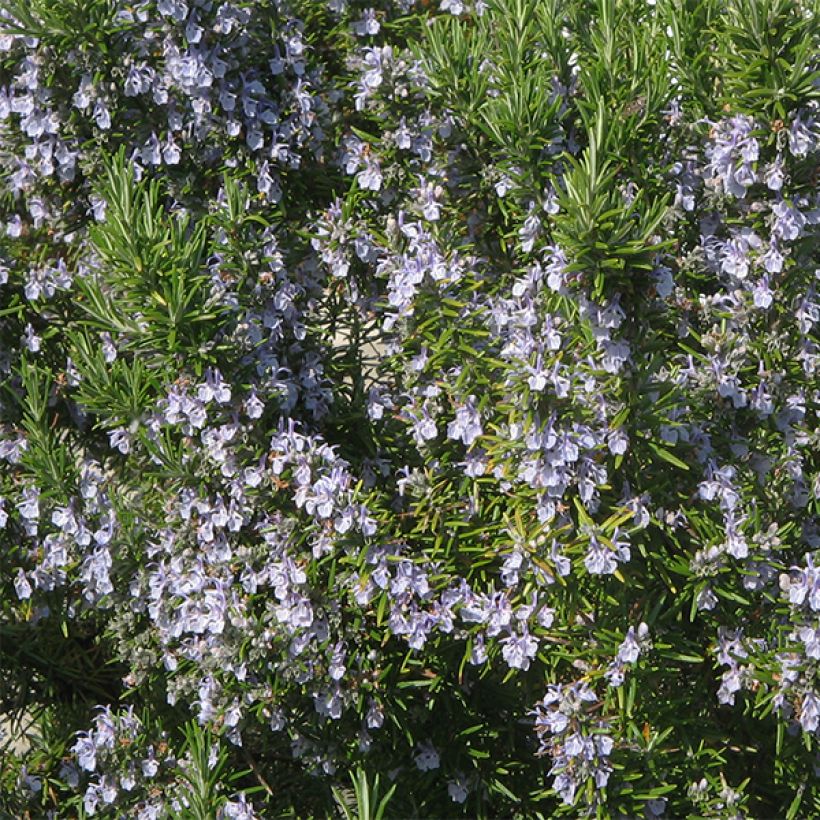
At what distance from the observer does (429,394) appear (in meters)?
2.68

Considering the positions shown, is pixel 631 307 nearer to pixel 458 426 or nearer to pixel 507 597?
pixel 458 426

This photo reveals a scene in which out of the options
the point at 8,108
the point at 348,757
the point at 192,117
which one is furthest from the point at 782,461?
the point at 8,108

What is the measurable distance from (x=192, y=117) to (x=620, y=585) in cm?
152

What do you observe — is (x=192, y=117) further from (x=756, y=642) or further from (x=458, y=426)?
(x=756, y=642)

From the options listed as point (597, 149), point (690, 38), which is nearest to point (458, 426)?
point (597, 149)

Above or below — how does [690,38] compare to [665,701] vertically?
above

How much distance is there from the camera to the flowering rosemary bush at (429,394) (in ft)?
8.07

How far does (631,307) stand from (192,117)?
3.95ft

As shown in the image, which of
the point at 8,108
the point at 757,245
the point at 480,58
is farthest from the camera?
the point at 8,108

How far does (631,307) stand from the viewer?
2387 mm

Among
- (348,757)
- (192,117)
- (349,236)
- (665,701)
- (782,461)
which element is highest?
(192,117)

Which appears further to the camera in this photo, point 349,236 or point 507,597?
point 349,236

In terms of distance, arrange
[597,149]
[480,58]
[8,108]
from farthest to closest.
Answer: [8,108] → [480,58] → [597,149]

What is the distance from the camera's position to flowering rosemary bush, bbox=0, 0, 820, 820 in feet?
8.07
